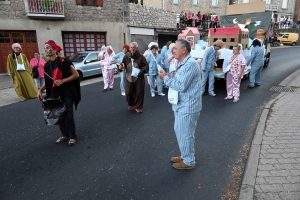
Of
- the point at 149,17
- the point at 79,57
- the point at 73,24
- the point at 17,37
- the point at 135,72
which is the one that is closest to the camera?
the point at 135,72

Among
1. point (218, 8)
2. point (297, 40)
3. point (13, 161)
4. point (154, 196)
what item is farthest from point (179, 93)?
point (297, 40)

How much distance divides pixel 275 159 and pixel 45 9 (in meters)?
15.1

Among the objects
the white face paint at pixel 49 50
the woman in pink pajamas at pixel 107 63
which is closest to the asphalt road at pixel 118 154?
the white face paint at pixel 49 50

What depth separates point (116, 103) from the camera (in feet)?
21.9

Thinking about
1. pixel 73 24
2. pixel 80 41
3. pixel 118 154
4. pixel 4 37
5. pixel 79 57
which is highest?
pixel 73 24

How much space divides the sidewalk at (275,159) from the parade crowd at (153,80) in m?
0.88

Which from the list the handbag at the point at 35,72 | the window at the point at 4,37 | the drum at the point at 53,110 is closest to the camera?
the drum at the point at 53,110

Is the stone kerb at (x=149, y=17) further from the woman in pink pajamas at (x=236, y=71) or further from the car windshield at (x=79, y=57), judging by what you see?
the woman in pink pajamas at (x=236, y=71)

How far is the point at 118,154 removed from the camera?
374 cm

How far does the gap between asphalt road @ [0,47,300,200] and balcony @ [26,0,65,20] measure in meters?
9.67

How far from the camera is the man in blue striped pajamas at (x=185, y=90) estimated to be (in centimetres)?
276

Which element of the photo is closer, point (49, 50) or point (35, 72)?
point (49, 50)

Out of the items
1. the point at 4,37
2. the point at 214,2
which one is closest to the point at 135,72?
the point at 4,37

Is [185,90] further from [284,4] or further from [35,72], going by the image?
[284,4]
